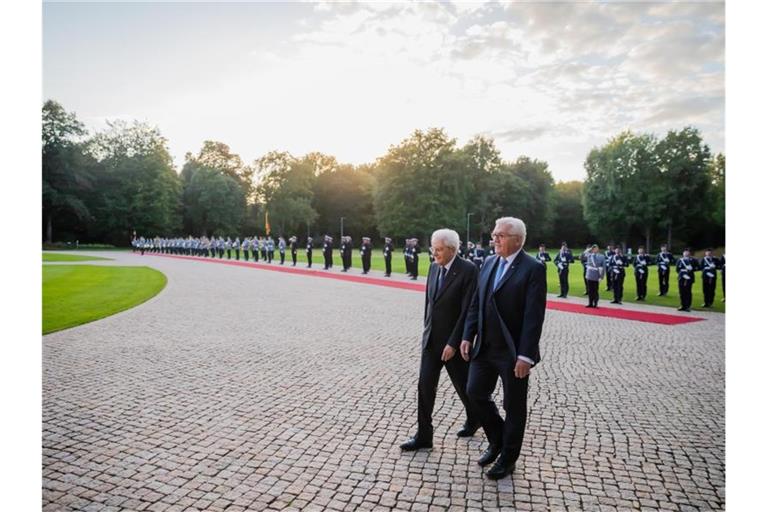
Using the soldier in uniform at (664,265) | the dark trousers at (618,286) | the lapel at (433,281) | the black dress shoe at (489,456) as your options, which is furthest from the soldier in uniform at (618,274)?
the black dress shoe at (489,456)

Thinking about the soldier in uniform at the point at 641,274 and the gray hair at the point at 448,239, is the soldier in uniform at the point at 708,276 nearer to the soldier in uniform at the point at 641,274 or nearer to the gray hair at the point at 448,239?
the soldier in uniform at the point at 641,274

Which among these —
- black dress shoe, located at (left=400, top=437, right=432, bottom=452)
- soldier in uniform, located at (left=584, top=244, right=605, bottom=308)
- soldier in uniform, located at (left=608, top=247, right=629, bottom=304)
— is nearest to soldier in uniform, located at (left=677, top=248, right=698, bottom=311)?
soldier in uniform, located at (left=608, top=247, right=629, bottom=304)

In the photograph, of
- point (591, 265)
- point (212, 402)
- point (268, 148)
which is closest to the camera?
point (212, 402)

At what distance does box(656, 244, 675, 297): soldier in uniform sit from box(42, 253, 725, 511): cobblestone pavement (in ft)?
24.7

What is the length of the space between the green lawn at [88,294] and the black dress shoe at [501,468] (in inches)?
351

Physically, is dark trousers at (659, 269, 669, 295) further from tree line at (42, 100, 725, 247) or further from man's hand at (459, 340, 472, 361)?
tree line at (42, 100, 725, 247)

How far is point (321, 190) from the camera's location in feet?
242

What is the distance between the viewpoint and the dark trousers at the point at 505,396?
374 centimetres

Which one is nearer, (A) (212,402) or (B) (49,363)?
(A) (212,402)

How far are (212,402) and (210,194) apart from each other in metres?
63.7
